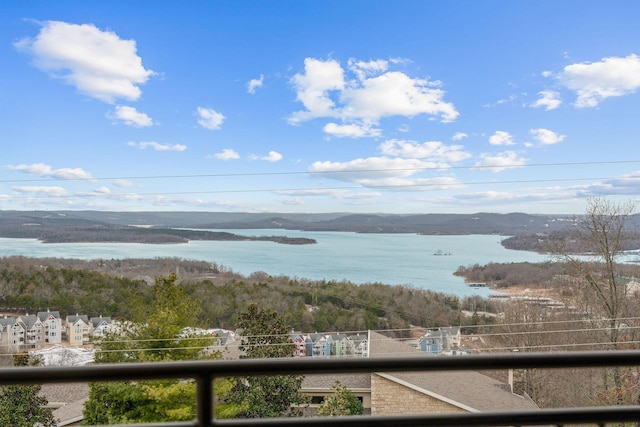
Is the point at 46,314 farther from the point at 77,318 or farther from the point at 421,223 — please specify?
the point at 421,223

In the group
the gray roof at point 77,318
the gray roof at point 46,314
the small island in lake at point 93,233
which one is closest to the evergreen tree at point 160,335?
the gray roof at point 77,318

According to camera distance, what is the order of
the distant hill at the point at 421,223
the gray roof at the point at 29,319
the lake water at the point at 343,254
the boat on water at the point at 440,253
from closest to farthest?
the gray roof at the point at 29,319
the lake water at the point at 343,254
the boat on water at the point at 440,253
the distant hill at the point at 421,223

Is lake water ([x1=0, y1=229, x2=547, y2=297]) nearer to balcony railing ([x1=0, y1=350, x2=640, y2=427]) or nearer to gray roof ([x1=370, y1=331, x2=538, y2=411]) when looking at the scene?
gray roof ([x1=370, y1=331, x2=538, y2=411])

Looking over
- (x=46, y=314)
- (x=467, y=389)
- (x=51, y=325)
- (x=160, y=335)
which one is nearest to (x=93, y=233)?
(x=46, y=314)

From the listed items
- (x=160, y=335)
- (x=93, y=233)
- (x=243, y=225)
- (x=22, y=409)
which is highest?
(x=243, y=225)

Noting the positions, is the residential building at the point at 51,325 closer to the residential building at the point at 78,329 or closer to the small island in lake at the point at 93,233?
the residential building at the point at 78,329

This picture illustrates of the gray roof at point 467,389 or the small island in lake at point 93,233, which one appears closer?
the gray roof at point 467,389
